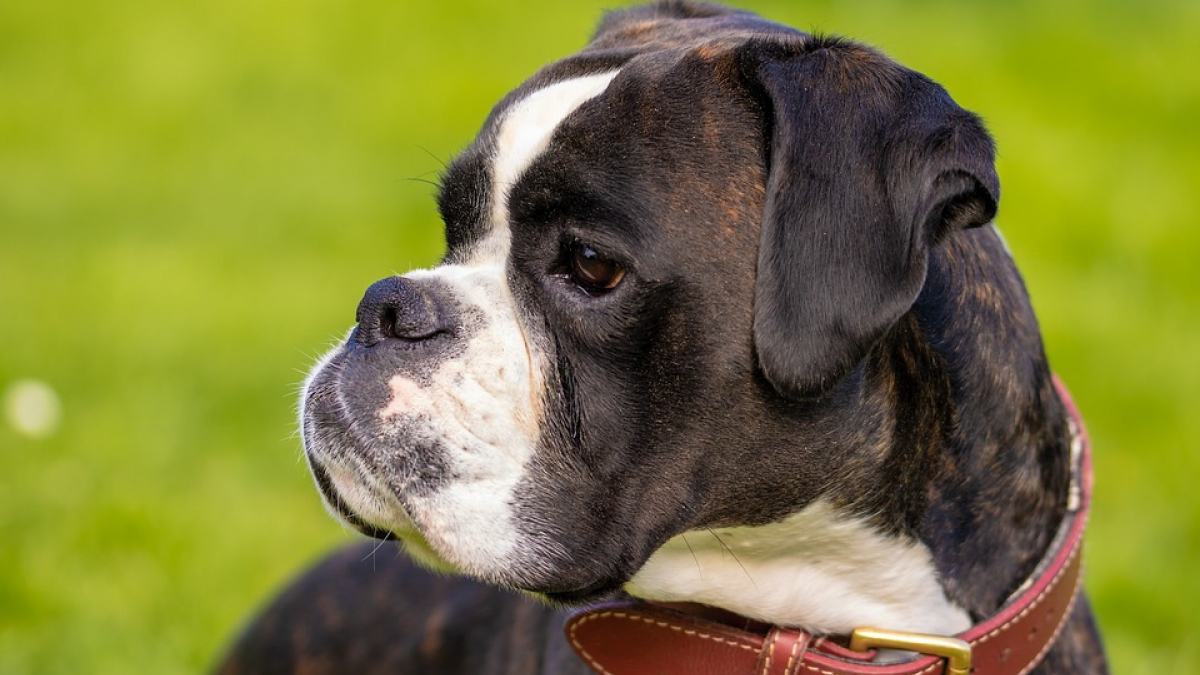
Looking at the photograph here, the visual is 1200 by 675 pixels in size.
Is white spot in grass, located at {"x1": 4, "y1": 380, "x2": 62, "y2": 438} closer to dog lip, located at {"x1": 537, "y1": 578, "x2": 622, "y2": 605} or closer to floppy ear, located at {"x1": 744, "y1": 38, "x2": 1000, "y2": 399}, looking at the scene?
dog lip, located at {"x1": 537, "y1": 578, "x2": 622, "y2": 605}

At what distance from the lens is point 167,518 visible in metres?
5.45

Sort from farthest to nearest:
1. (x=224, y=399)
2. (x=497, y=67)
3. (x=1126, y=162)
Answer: (x=497, y=67)
(x=1126, y=162)
(x=224, y=399)

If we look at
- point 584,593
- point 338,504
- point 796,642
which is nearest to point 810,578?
point 796,642

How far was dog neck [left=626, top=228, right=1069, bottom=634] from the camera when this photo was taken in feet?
9.34

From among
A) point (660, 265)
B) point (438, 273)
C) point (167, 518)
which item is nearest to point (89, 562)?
point (167, 518)

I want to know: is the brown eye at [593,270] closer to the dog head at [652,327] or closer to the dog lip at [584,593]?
the dog head at [652,327]

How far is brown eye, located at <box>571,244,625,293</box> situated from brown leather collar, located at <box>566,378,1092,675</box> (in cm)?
62

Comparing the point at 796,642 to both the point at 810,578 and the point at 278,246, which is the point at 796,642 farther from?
the point at 278,246

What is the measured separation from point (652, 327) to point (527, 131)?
1.48ft

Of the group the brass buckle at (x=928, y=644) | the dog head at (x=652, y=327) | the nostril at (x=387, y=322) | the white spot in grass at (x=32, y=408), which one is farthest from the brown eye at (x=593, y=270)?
the white spot in grass at (x=32, y=408)

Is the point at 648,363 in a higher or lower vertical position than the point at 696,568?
higher

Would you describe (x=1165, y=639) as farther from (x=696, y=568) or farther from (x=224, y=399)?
(x=224, y=399)

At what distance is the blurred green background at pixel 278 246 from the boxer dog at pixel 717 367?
636 mm

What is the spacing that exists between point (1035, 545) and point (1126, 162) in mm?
6324
